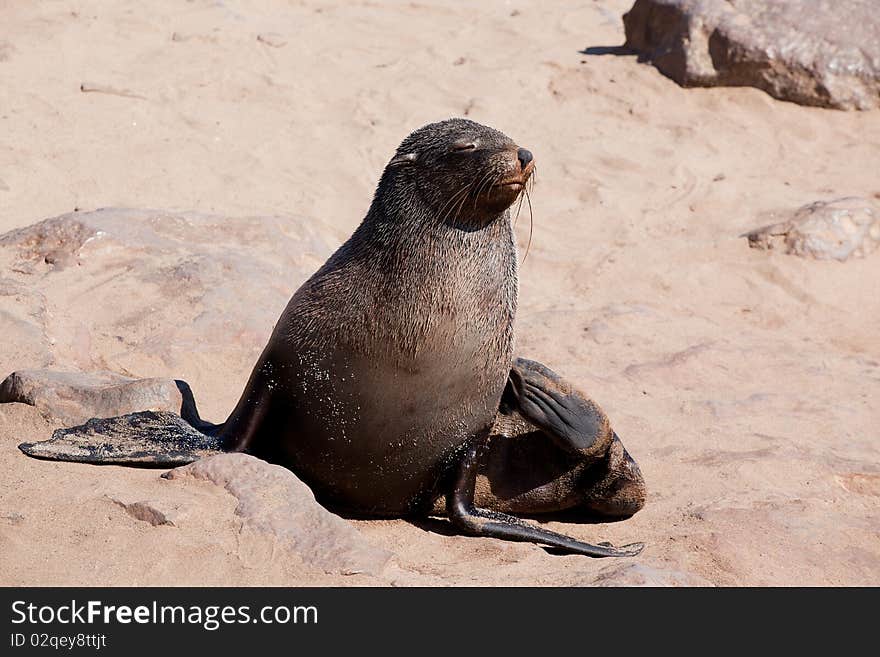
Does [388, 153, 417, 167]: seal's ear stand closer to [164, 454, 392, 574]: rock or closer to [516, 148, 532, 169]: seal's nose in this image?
[516, 148, 532, 169]: seal's nose

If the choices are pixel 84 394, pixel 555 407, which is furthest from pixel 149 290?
pixel 555 407

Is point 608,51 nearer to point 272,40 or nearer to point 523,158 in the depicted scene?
point 272,40

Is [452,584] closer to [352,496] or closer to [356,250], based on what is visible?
[352,496]

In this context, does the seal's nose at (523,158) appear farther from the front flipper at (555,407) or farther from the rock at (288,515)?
the rock at (288,515)

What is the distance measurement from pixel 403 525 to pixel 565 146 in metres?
5.36

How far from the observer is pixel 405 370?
4.23 meters

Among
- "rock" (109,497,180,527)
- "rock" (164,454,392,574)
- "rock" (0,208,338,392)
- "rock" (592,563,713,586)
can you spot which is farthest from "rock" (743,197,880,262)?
"rock" (109,497,180,527)

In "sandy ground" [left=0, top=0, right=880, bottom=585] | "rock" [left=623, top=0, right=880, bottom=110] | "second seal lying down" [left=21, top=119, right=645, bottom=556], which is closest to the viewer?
"sandy ground" [left=0, top=0, right=880, bottom=585]

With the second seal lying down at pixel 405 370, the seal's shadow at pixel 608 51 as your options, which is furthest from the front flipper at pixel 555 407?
the seal's shadow at pixel 608 51

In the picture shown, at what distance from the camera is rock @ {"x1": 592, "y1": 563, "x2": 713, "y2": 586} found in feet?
11.8

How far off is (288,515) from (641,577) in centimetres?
107

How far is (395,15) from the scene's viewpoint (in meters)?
11.2

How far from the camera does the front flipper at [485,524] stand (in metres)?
4.36

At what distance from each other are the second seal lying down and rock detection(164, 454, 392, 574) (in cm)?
34
